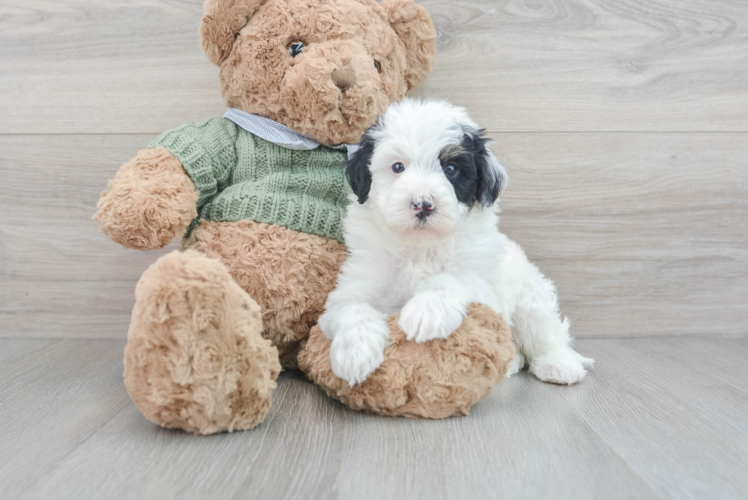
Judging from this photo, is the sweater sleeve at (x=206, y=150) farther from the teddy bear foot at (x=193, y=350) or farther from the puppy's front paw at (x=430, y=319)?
the puppy's front paw at (x=430, y=319)

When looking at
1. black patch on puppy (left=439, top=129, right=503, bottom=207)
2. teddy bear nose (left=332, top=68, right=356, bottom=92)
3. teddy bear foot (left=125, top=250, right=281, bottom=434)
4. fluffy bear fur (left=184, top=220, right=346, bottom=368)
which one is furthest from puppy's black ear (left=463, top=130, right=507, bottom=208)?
teddy bear foot (left=125, top=250, right=281, bottom=434)

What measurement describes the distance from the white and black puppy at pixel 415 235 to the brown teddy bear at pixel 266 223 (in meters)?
0.06

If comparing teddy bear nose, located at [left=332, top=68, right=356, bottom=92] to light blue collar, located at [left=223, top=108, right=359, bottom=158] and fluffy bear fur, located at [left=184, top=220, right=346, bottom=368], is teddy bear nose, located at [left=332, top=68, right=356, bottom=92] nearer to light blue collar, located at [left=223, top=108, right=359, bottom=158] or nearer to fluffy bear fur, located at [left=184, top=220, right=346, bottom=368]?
light blue collar, located at [left=223, top=108, right=359, bottom=158]

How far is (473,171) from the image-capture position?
1.18 meters

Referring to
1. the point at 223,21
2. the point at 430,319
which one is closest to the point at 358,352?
the point at 430,319

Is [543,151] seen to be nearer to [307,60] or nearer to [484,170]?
[484,170]

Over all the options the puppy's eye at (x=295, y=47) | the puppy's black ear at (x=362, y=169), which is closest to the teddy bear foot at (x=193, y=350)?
the puppy's black ear at (x=362, y=169)

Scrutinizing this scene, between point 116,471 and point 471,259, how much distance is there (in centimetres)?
79

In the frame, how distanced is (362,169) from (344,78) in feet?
0.76

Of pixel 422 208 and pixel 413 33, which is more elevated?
pixel 413 33

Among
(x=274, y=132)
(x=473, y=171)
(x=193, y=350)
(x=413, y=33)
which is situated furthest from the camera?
(x=413, y=33)

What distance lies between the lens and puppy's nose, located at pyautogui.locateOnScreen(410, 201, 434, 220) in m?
1.08

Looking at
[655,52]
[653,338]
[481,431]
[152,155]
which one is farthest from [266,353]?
[655,52]

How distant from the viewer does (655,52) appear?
177cm
